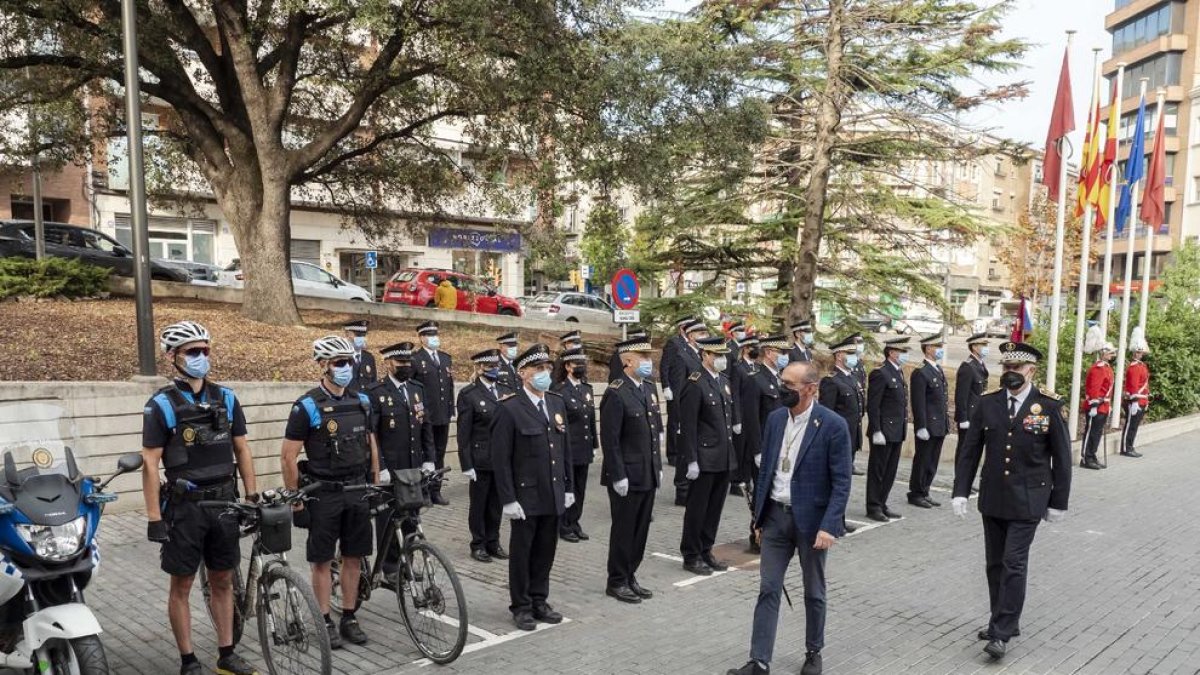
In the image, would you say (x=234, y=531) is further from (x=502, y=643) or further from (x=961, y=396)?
(x=961, y=396)

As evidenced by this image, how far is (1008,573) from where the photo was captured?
5816 millimetres

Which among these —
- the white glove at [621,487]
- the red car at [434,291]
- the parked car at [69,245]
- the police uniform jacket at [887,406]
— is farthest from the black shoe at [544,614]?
the red car at [434,291]

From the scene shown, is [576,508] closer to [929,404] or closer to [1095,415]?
[929,404]

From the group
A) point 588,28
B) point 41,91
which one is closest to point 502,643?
point 588,28

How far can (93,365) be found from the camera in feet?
34.3

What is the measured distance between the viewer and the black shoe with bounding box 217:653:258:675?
5.19 meters

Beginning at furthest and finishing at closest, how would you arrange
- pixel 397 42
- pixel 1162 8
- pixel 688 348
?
pixel 1162 8
pixel 397 42
pixel 688 348

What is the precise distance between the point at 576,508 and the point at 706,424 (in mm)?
1974

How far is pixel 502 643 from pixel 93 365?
7.23 m

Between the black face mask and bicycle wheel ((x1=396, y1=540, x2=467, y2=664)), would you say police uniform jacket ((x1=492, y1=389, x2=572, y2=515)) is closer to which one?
bicycle wheel ((x1=396, y1=540, x2=467, y2=664))

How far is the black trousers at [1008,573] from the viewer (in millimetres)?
5793

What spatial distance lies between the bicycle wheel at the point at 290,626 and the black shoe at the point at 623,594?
2554 mm

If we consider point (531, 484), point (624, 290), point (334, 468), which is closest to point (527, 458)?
point (531, 484)

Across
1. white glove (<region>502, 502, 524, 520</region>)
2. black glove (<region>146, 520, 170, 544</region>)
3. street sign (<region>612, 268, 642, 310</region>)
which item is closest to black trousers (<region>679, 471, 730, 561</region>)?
white glove (<region>502, 502, 524, 520</region>)
